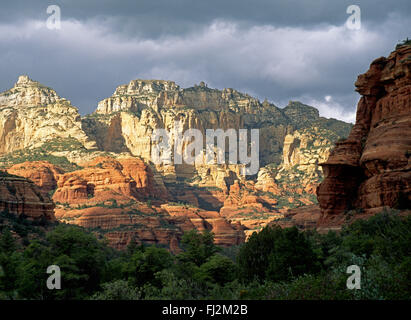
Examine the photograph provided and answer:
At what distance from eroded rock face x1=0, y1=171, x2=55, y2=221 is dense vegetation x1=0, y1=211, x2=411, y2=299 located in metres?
23.9

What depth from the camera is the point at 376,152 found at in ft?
241

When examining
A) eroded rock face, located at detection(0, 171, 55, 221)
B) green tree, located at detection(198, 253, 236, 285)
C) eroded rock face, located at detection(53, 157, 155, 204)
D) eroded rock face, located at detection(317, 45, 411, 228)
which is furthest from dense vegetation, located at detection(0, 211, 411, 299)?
eroded rock face, located at detection(53, 157, 155, 204)

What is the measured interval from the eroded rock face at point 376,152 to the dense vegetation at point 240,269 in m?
6.43

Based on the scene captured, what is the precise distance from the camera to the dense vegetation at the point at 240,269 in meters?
38.1

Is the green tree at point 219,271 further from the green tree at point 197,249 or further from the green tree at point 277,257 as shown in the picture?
the green tree at point 197,249

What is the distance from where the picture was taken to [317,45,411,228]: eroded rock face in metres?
70.6

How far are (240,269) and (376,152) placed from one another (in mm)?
26762

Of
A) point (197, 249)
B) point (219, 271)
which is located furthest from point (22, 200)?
point (219, 271)

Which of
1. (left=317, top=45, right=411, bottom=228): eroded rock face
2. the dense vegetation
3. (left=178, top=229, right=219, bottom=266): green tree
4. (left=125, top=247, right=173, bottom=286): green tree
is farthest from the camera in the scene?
(left=317, top=45, right=411, bottom=228): eroded rock face

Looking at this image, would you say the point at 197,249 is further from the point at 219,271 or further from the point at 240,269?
the point at 219,271

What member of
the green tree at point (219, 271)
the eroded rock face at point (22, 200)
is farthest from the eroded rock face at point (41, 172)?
the green tree at point (219, 271)

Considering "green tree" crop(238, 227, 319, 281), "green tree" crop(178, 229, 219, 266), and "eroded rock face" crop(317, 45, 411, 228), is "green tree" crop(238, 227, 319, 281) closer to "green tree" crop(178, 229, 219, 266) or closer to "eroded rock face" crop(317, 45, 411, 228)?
"green tree" crop(178, 229, 219, 266)
